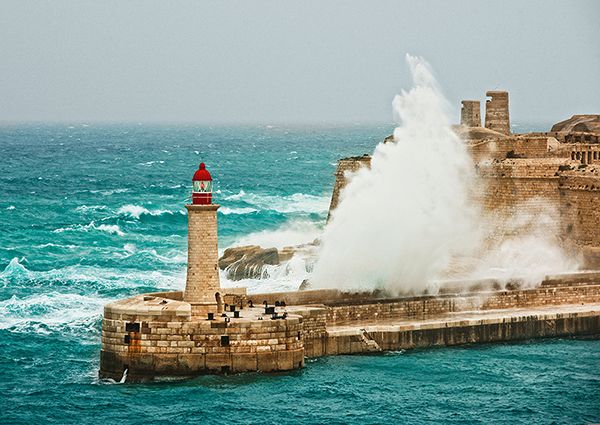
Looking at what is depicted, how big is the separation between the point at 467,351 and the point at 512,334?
1579 mm

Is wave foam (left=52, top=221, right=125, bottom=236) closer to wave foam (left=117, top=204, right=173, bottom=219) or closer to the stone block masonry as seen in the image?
wave foam (left=117, top=204, right=173, bottom=219)

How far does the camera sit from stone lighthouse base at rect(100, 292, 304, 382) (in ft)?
84.5

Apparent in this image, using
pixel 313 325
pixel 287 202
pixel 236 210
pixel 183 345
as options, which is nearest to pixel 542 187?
pixel 313 325

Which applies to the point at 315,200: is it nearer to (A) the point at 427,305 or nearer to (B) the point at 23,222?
(B) the point at 23,222

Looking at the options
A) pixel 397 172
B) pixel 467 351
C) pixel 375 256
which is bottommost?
pixel 467 351

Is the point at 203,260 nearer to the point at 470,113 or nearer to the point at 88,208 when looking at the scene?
the point at 470,113

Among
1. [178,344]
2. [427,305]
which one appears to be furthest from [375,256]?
[178,344]

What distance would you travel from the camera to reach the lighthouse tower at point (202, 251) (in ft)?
87.5

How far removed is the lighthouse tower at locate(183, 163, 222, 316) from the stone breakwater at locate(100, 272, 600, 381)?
1.14 ft

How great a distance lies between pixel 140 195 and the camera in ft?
234

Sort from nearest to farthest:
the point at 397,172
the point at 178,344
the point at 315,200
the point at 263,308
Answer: the point at 178,344 < the point at 263,308 < the point at 397,172 < the point at 315,200

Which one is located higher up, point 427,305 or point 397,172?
point 397,172

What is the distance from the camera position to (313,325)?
27797mm

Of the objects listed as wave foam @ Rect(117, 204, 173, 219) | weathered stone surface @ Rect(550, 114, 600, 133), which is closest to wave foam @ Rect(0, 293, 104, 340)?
weathered stone surface @ Rect(550, 114, 600, 133)
